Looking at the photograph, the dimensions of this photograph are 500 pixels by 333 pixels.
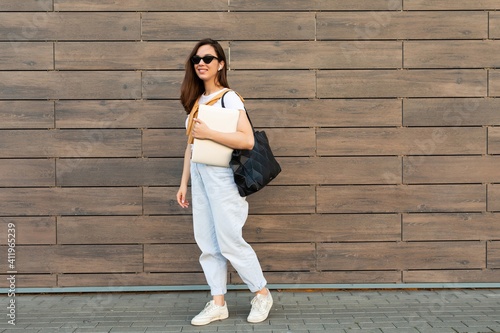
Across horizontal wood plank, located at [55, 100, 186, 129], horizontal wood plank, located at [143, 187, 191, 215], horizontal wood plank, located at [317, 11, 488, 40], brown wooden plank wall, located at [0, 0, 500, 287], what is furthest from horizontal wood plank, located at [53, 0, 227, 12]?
horizontal wood plank, located at [143, 187, 191, 215]

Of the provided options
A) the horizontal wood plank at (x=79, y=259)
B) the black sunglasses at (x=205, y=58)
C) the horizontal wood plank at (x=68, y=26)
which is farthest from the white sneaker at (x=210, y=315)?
the horizontal wood plank at (x=68, y=26)

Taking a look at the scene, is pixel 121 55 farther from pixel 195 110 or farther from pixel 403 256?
pixel 403 256

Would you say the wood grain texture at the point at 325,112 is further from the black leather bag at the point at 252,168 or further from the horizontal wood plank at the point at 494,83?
the black leather bag at the point at 252,168

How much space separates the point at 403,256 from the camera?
5.39 m

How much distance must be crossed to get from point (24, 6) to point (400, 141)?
350 centimetres

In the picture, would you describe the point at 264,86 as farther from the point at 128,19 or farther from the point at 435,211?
the point at 435,211

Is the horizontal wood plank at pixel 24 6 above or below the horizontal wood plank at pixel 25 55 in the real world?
above

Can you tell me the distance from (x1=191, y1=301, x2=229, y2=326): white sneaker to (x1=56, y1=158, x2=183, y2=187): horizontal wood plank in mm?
1298

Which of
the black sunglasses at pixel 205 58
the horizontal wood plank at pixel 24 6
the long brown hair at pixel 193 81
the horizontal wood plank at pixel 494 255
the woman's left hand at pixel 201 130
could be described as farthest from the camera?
the horizontal wood plank at pixel 494 255

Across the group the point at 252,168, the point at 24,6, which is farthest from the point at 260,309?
the point at 24,6

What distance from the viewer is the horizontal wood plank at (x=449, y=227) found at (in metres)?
5.38

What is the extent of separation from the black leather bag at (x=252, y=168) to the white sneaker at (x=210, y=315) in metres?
0.87

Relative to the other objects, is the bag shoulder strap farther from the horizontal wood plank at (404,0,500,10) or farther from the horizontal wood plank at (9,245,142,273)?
the horizontal wood plank at (404,0,500,10)

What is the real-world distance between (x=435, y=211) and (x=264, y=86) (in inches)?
73.8
